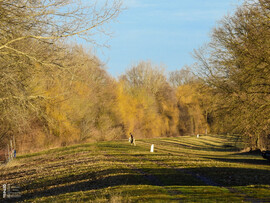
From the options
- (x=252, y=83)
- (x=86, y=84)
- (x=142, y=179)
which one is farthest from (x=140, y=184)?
(x=86, y=84)

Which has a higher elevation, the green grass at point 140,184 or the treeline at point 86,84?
the treeline at point 86,84

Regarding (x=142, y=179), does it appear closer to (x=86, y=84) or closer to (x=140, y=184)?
(x=140, y=184)

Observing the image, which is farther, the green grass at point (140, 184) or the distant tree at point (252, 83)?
the distant tree at point (252, 83)

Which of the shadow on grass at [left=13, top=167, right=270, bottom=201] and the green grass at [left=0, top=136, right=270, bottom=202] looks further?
the shadow on grass at [left=13, top=167, right=270, bottom=201]

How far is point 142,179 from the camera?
47.4ft

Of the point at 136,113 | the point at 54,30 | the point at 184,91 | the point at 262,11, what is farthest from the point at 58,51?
the point at 184,91

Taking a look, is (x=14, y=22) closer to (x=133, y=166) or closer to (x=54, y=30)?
(x=54, y=30)

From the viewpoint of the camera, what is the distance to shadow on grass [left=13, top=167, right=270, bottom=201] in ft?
44.5

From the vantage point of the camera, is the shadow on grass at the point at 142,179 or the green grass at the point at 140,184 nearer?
the green grass at the point at 140,184

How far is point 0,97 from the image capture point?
11.8m

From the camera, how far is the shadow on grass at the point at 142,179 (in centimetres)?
1357

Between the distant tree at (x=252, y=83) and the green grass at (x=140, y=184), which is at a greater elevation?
the distant tree at (x=252, y=83)

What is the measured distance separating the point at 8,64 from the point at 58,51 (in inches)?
77.5

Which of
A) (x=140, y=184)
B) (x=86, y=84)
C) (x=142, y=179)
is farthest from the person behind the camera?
(x=86, y=84)
